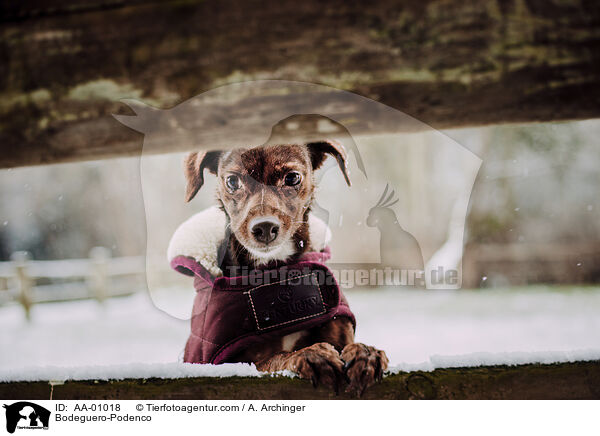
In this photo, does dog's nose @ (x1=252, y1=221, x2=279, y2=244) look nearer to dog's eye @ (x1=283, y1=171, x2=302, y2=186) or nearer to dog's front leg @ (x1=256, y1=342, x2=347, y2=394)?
dog's eye @ (x1=283, y1=171, x2=302, y2=186)

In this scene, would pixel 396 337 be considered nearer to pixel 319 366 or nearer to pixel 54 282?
pixel 319 366

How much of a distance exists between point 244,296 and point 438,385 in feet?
1.07

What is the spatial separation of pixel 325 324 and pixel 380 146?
0.34 metres

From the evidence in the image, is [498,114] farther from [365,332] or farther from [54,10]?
[54,10]

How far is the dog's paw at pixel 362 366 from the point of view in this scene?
54 cm

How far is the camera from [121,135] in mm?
559

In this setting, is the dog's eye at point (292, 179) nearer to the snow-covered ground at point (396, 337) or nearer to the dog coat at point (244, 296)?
the dog coat at point (244, 296)

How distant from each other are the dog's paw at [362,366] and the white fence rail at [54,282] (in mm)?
957

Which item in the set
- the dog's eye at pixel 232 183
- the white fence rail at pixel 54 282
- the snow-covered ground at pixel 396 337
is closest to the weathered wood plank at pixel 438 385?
the snow-covered ground at pixel 396 337

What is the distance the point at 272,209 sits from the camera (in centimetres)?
63

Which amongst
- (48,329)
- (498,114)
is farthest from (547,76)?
(48,329)

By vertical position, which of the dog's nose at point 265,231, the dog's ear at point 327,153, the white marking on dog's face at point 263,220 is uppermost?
the dog's ear at point 327,153
